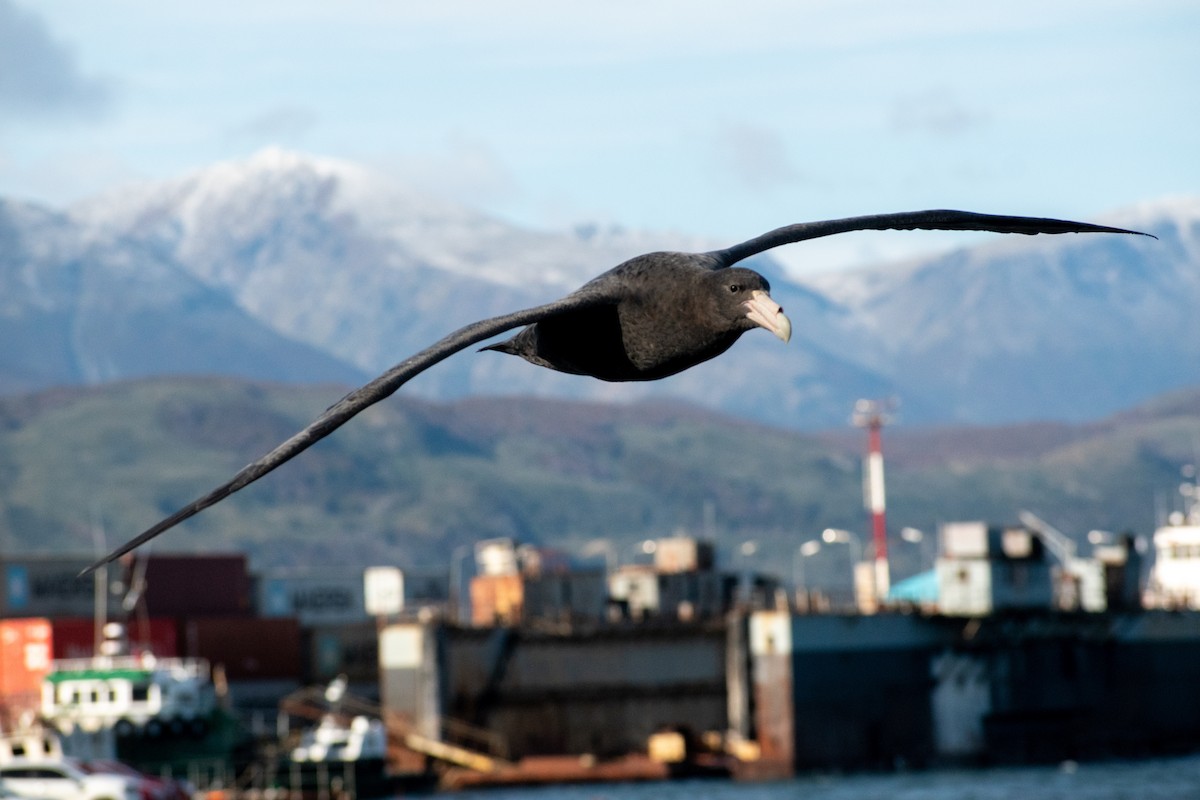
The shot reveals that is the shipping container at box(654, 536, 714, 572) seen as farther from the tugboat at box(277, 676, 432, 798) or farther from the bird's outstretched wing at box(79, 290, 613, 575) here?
the bird's outstretched wing at box(79, 290, 613, 575)

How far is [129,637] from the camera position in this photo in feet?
342

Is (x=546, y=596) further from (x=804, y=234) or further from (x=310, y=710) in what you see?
(x=804, y=234)

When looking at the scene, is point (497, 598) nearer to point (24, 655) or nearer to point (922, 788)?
point (24, 655)

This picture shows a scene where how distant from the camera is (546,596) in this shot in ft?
344

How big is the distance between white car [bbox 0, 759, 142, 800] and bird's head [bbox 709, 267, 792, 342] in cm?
4790

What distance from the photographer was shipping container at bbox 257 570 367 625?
123m

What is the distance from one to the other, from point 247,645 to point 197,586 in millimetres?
7216

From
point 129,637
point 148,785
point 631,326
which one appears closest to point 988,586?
point 129,637

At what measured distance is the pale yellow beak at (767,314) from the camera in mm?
15617

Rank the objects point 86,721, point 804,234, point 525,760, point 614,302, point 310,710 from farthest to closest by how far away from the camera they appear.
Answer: point 310,710
point 525,760
point 86,721
point 804,234
point 614,302

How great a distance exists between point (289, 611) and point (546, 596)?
2448 centimetres

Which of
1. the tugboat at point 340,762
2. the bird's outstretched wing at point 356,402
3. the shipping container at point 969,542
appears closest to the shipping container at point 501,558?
the shipping container at point 969,542

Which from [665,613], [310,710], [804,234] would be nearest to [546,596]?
[665,613]

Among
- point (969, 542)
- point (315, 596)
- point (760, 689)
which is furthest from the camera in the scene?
point (315, 596)
